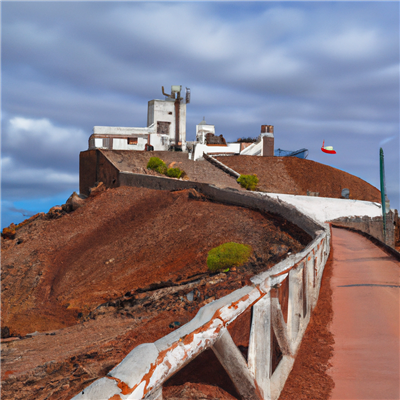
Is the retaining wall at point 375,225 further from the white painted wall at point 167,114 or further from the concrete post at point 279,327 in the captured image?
the white painted wall at point 167,114

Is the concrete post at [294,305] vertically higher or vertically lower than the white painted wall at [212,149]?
lower

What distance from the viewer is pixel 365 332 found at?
5.58m

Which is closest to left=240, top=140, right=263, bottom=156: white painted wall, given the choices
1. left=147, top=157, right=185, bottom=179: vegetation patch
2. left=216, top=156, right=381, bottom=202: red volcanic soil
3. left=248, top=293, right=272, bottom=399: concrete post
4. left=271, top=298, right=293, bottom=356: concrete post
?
left=216, top=156, right=381, bottom=202: red volcanic soil

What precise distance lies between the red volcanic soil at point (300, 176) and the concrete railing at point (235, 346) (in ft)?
117

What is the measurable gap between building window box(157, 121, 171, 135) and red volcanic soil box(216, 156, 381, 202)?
8.23m

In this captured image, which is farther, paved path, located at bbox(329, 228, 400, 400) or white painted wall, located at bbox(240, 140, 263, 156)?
white painted wall, located at bbox(240, 140, 263, 156)

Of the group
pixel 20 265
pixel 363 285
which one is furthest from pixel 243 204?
pixel 20 265

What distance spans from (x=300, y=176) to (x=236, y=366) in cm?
4300

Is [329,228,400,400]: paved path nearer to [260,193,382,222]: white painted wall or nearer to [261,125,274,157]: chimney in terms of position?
[260,193,382,222]: white painted wall

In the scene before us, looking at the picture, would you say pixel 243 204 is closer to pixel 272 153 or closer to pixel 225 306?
pixel 225 306

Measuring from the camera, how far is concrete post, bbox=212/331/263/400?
8.87ft

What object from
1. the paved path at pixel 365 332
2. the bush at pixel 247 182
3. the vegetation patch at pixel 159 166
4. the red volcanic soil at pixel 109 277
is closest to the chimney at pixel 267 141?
the bush at pixel 247 182

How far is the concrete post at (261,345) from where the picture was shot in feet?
10.2

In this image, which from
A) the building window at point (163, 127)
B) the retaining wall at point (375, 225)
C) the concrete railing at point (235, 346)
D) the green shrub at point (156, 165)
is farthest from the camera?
the building window at point (163, 127)
